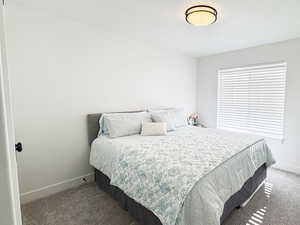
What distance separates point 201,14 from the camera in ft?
6.23

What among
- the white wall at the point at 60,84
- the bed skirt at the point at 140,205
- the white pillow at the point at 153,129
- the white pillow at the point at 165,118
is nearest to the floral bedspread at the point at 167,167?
the bed skirt at the point at 140,205

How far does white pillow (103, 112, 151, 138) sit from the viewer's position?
247cm

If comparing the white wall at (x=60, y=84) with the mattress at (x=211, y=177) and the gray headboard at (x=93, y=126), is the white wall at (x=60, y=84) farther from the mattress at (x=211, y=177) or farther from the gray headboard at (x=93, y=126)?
the mattress at (x=211, y=177)

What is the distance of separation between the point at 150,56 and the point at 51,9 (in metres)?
1.78

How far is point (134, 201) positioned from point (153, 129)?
3.80 ft

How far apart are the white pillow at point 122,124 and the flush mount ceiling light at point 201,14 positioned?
1599mm

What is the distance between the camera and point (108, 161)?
2.10m

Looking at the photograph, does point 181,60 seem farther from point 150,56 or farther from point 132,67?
point 132,67

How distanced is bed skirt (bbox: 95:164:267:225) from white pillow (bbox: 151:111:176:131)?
126 centimetres

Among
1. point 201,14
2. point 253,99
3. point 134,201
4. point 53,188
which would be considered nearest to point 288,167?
point 253,99

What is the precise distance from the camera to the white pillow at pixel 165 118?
9.68ft

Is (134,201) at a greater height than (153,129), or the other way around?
(153,129)

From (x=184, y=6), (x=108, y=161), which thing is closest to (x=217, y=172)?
(x=108, y=161)

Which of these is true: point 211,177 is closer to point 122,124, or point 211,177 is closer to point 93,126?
point 122,124
